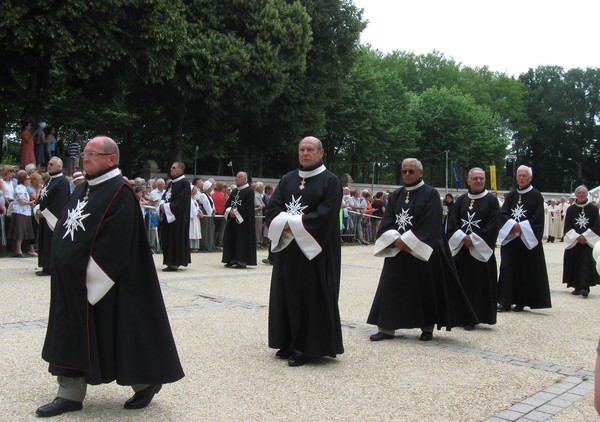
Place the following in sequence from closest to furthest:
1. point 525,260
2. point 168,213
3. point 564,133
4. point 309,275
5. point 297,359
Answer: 1. point 297,359
2. point 309,275
3. point 525,260
4. point 168,213
5. point 564,133

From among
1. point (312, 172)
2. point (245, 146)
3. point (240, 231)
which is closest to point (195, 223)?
point (240, 231)

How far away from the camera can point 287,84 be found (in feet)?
98.7

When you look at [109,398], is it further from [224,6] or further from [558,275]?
[224,6]

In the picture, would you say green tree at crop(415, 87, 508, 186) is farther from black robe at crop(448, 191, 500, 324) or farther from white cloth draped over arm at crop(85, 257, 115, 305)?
white cloth draped over arm at crop(85, 257, 115, 305)

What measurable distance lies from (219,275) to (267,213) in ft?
20.6

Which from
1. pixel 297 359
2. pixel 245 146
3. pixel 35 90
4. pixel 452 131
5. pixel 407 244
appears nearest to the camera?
pixel 297 359

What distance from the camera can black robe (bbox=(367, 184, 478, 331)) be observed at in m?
7.28

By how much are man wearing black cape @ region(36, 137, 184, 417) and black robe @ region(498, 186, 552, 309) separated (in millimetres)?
6557

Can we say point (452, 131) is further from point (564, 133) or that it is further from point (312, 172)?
point (312, 172)

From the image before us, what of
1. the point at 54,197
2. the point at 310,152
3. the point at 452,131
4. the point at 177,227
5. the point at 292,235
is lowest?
the point at 177,227

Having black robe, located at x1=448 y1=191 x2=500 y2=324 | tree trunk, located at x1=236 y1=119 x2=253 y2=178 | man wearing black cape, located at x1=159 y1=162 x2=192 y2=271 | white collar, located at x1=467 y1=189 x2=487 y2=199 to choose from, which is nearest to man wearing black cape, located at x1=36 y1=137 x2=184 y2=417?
black robe, located at x1=448 y1=191 x2=500 y2=324

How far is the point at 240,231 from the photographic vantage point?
14539mm

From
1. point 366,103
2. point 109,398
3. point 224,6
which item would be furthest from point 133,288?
point 366,103

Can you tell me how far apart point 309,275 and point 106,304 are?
2.30m
